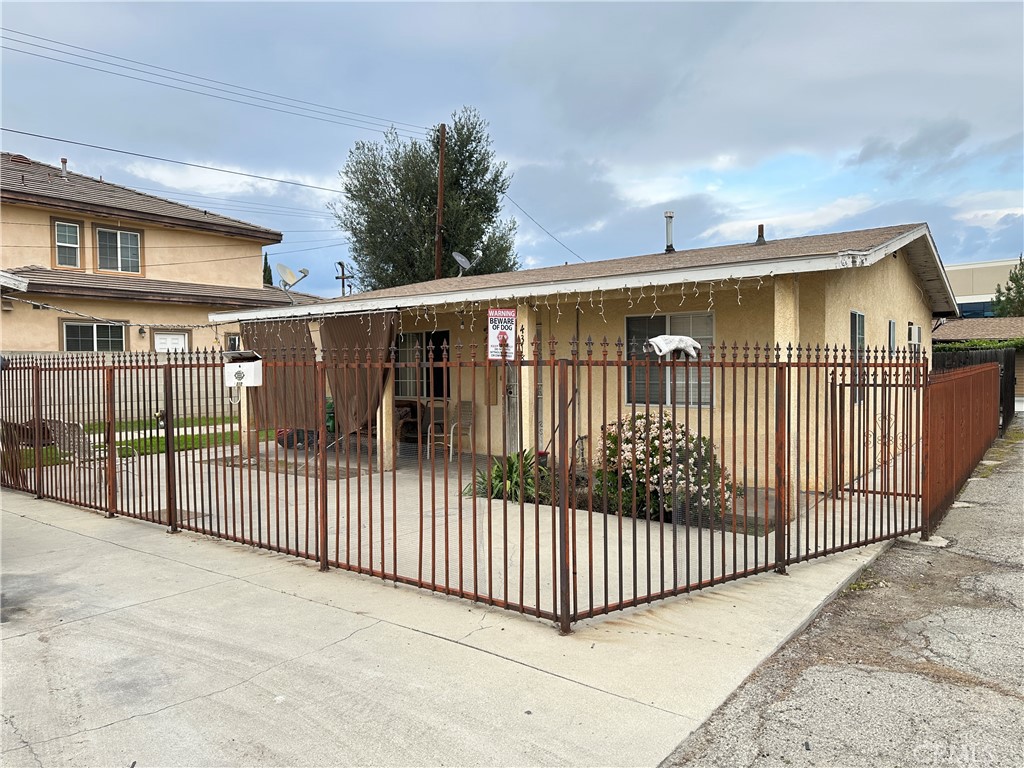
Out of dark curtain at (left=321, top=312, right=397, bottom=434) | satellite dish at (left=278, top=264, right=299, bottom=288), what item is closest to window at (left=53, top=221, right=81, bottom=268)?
satellite dish at (left=278, top=264, right=299, bottom=288)

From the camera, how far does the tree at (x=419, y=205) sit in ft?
83.7

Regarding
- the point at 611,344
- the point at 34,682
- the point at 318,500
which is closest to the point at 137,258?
the point at 611,344

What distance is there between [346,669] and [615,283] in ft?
19.9

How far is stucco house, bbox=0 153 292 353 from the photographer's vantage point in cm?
1631

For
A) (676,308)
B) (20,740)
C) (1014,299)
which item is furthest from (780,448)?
(1014,299)

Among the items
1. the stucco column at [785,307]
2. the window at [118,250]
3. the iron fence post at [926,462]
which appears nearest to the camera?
the iron fence post at [926,462]

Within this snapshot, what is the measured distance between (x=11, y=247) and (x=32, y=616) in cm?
1597

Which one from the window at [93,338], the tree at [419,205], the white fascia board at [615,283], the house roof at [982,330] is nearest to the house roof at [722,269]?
the white fascia board at [615,283]

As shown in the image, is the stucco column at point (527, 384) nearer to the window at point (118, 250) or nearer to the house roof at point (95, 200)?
the house roof at point (95, 200)

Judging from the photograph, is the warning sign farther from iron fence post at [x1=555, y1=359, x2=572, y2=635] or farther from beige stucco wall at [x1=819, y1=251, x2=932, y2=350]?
iron fence post at [x1=555, y1=359, x2=572, y2=635]

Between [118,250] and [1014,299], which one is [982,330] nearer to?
[1014,299]

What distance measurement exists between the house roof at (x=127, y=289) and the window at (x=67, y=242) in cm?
46

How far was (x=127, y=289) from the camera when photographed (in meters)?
17.6

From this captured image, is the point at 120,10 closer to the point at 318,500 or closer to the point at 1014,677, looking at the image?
the point at 318,500
